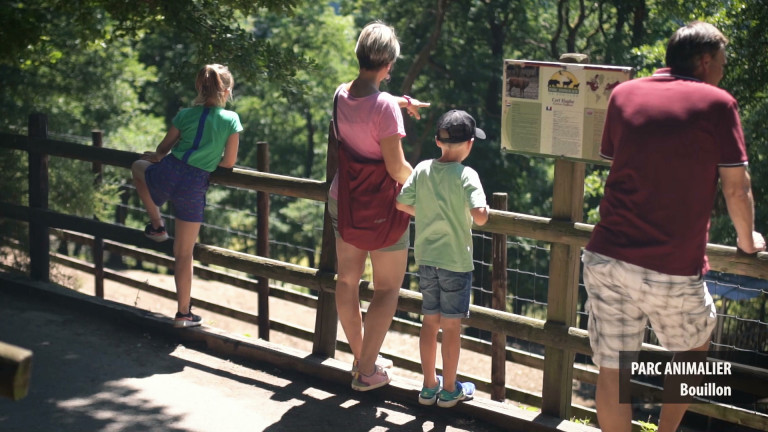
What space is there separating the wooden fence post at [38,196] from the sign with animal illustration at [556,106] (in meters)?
3.85

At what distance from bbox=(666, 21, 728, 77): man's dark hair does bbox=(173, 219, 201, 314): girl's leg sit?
317cm

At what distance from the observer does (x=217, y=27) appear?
9.34m

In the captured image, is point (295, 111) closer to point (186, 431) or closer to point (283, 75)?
point (283, 75)

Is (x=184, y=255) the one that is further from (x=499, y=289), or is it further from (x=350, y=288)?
(x=499, y=289)

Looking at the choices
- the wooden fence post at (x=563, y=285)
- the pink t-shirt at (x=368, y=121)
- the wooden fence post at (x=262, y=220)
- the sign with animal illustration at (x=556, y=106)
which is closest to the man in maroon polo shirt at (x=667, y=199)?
the sign with animal illustration at (x=556, y=106)

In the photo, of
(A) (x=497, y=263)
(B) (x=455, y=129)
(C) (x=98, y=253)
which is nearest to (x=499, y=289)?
(A) (x=497, y=263)

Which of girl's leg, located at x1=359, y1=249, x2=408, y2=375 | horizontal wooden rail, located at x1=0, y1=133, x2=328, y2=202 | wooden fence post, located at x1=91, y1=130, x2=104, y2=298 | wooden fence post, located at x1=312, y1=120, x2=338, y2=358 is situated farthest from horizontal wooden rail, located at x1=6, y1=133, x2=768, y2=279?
wooden fence post, located at x1=91, y1=130, x2=104, y2=298

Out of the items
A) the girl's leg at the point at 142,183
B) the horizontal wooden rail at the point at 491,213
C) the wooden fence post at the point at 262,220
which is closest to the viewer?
the horizontal wooden rail at the point at 491,213

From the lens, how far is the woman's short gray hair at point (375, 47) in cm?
452

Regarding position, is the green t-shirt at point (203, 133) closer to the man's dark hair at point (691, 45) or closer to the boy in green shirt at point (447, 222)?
the boy in green shirt at point (447, 222)

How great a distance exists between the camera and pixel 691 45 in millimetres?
3510

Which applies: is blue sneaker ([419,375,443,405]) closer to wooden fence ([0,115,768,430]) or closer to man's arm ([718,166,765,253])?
wooden fence ([0,115,768,430])

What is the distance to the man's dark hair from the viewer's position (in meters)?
3.49

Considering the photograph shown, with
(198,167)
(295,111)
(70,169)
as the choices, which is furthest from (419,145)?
(198,167)
